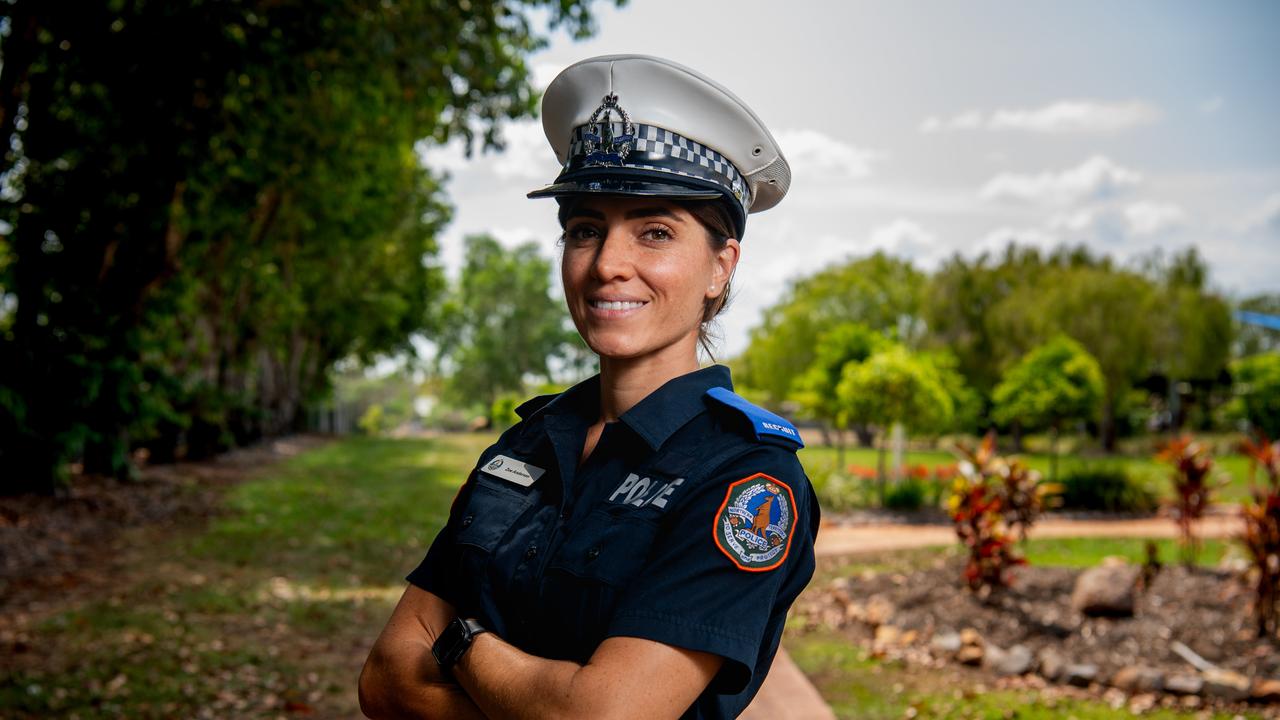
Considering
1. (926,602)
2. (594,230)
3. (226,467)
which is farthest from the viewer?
(226,467)

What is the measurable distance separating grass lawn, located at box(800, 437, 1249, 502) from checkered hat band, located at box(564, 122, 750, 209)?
12.2 ft

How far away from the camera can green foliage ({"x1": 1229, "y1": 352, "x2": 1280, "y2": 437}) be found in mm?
33094

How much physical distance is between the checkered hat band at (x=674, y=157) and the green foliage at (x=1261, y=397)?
36373mm

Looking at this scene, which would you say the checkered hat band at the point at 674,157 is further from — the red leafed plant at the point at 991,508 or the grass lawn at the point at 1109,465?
the red leafed plant at the point at 991,508

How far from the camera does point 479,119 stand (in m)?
11.1

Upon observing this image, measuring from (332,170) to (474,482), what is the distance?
14380mm

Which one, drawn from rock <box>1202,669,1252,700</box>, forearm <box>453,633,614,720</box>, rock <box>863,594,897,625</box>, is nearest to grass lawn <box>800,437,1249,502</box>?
rock <box>863,594,897,625</box>

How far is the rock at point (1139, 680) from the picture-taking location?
21.7 feet

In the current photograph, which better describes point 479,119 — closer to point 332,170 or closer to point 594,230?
point 332,170

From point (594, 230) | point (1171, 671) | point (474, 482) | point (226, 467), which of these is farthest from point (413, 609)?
point (226, 467)

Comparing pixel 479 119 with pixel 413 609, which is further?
pixel 479 119

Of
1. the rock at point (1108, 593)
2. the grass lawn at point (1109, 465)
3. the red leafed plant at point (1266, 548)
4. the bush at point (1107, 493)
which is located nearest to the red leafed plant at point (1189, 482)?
the grass lawn at point (1109, 465)

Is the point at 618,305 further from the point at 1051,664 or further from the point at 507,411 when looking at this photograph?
the point at 1051,664

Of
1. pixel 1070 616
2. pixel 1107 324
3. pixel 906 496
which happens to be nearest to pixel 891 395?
pixel 906 496
